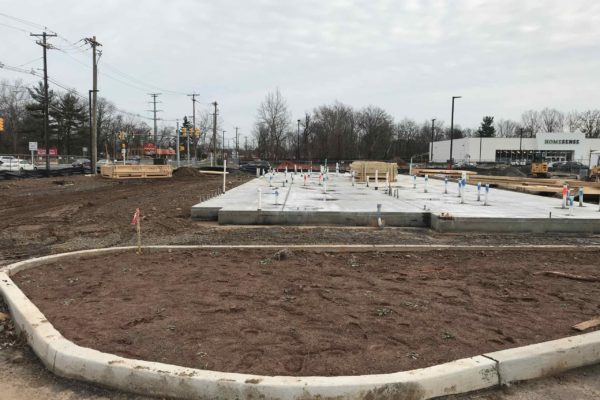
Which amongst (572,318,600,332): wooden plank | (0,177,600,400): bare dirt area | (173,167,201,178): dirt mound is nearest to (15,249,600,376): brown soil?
(572,318,600,332): wooden plank

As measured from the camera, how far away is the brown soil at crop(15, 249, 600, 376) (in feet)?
13.6

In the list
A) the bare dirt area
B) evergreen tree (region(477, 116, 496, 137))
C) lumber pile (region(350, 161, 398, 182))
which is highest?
evergreen tree (region(477, 116, 496, 137))

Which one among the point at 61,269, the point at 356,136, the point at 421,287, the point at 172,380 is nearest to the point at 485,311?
the point at 421,287

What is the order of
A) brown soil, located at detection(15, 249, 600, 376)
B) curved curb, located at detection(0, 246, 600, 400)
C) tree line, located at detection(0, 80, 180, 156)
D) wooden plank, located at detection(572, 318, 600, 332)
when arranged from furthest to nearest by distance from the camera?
tree line, located at detection(0, 80, 180, 156) < wooden plank, located at detection(572, 318, 600, 332) < brown soil, located at detection(15, 249, 600, 376) < curved curb, located at detection(0, 246, 600, 400)

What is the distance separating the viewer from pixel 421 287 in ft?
20.8

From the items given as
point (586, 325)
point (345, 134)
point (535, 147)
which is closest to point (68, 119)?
point (345, 134)

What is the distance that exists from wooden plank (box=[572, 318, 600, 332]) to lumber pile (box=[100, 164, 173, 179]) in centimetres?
3676

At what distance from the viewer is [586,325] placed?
4812 millimetres

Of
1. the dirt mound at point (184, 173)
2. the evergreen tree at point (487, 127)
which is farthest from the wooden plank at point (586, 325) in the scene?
the evergreen tree at point (487, 127)

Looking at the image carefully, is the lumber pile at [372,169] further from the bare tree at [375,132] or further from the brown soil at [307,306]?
the bare tree at [375,132]

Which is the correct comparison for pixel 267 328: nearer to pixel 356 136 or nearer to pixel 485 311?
pixel 485 311

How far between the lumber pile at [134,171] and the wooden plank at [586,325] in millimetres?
36762

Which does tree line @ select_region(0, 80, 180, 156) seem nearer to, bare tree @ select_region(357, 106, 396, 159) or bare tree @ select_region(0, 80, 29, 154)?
bare tree @ select_region(0, 80, 29, 154)

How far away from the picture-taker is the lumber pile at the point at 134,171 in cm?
3744
